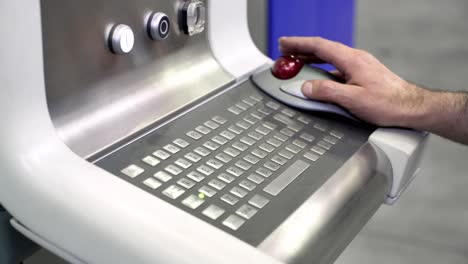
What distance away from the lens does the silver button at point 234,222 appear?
0.47 meters

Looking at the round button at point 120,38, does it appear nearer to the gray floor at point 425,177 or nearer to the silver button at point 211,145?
the silver button at point 211,145

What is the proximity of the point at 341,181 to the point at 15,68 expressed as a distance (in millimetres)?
Answer: 312

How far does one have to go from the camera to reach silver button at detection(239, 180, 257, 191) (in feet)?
1.72

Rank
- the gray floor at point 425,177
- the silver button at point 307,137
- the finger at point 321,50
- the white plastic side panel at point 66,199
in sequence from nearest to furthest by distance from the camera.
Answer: the white plastic side panel at point 66,199
the silver button at point 307,137
the finger at point 321,50
the gray floor at point 425,177

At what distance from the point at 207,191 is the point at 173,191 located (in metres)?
0.03

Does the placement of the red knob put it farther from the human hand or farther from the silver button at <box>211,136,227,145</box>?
the silver button at <box>211,136,227,145</box>

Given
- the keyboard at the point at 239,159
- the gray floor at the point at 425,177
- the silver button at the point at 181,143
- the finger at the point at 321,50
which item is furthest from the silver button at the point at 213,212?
the finger at the point at 321,50

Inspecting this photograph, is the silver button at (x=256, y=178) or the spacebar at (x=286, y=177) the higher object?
the silver button at (x=256, y=178)

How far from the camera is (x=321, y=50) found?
757 millimetres

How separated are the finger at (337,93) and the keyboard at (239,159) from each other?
0.03m

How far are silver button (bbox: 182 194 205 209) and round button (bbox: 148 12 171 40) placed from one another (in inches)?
8.2

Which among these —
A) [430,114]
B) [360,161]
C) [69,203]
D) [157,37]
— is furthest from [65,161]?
[430,114]

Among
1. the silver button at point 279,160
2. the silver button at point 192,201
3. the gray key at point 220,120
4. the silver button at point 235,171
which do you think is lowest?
the silver button at point 279,160

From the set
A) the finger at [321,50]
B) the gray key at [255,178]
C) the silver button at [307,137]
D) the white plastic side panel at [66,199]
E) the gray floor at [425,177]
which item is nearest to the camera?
the white plastic side panel at [66,199]
